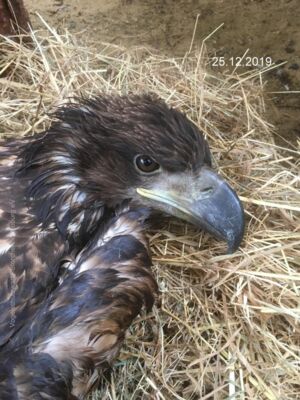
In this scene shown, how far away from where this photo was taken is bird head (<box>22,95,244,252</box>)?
8.94ft

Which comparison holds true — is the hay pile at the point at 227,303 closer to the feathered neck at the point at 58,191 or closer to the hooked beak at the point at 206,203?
the hooked beak at the point at 206,203

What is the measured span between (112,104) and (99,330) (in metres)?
0.92

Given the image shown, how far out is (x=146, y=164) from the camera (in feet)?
9.07

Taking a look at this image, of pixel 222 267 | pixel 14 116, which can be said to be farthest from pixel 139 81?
pixel 222 267

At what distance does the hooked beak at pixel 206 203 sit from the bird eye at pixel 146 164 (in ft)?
0.26

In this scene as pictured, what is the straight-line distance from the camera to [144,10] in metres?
5.34

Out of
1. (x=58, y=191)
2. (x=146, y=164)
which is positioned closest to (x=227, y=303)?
(x=146, y=164)

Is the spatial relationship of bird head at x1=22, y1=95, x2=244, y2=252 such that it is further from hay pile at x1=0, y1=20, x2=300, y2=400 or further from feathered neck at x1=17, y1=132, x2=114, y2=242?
hay pile at x1=0, y1=20, x2=300, y2=400

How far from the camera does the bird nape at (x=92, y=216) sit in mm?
2480

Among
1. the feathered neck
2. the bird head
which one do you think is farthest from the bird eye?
the feathered neck

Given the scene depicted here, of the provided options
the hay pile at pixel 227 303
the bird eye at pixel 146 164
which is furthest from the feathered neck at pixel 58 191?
the hay pile at pixel 227 303

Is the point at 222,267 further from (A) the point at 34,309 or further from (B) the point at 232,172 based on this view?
(A) the point at 34,309

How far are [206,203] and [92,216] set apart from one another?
464 mm

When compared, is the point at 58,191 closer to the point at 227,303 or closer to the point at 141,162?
the point at 141,162
